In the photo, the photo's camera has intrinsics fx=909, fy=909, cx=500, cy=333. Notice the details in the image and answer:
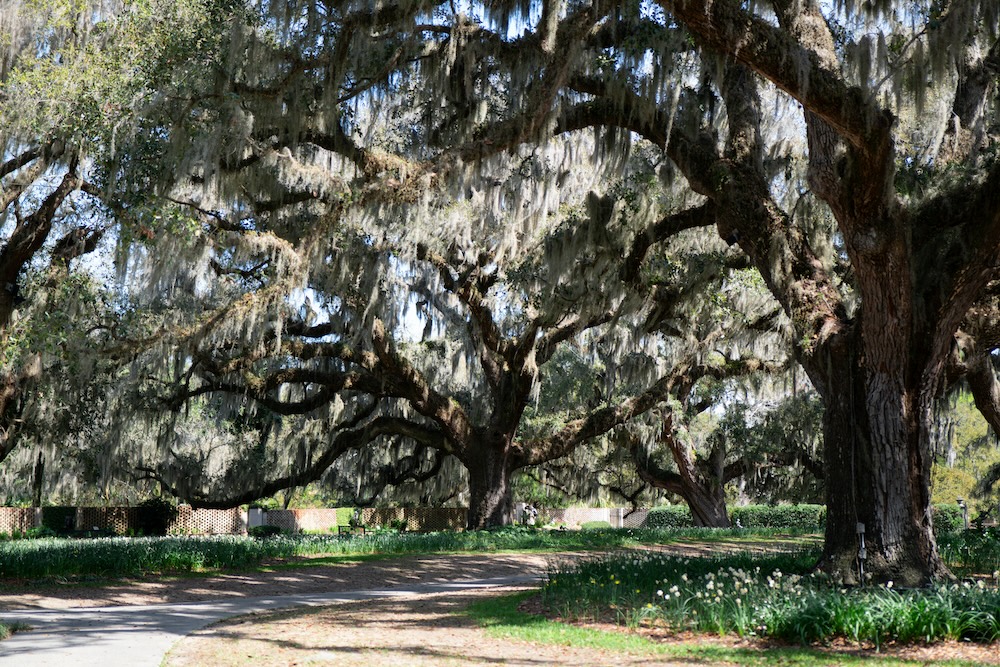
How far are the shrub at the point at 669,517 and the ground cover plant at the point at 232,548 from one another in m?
13.9

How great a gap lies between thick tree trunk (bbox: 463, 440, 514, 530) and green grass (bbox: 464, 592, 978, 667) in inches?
446

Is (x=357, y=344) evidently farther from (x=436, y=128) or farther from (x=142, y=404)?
(x=436, y=128)

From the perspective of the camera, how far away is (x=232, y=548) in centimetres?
1476

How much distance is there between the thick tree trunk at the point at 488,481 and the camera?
1969cm

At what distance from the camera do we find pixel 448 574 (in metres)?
14.3

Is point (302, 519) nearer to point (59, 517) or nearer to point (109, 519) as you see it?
point (109, 519)

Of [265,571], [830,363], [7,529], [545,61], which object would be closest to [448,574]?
[265,571]

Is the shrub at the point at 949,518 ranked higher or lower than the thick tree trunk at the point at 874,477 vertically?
lower

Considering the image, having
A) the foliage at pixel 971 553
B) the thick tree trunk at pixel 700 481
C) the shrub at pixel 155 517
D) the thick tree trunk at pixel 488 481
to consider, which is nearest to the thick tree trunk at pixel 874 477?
the foliage at pixel 971 553

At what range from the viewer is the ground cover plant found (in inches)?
508

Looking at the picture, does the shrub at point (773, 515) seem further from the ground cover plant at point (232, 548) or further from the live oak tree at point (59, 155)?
the live oak tree at point (59, 155)

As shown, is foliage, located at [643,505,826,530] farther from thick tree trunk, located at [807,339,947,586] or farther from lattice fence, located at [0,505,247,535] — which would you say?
thick tree trunk, located at [807,339,947,586]

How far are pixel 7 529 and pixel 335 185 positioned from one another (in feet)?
73.3

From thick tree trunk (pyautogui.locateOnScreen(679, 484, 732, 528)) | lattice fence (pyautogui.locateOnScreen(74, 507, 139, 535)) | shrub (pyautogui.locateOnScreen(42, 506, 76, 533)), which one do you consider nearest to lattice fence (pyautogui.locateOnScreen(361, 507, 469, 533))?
lattice fence (pyautogui.locateOnScreen(74, 507, 139, 535))
